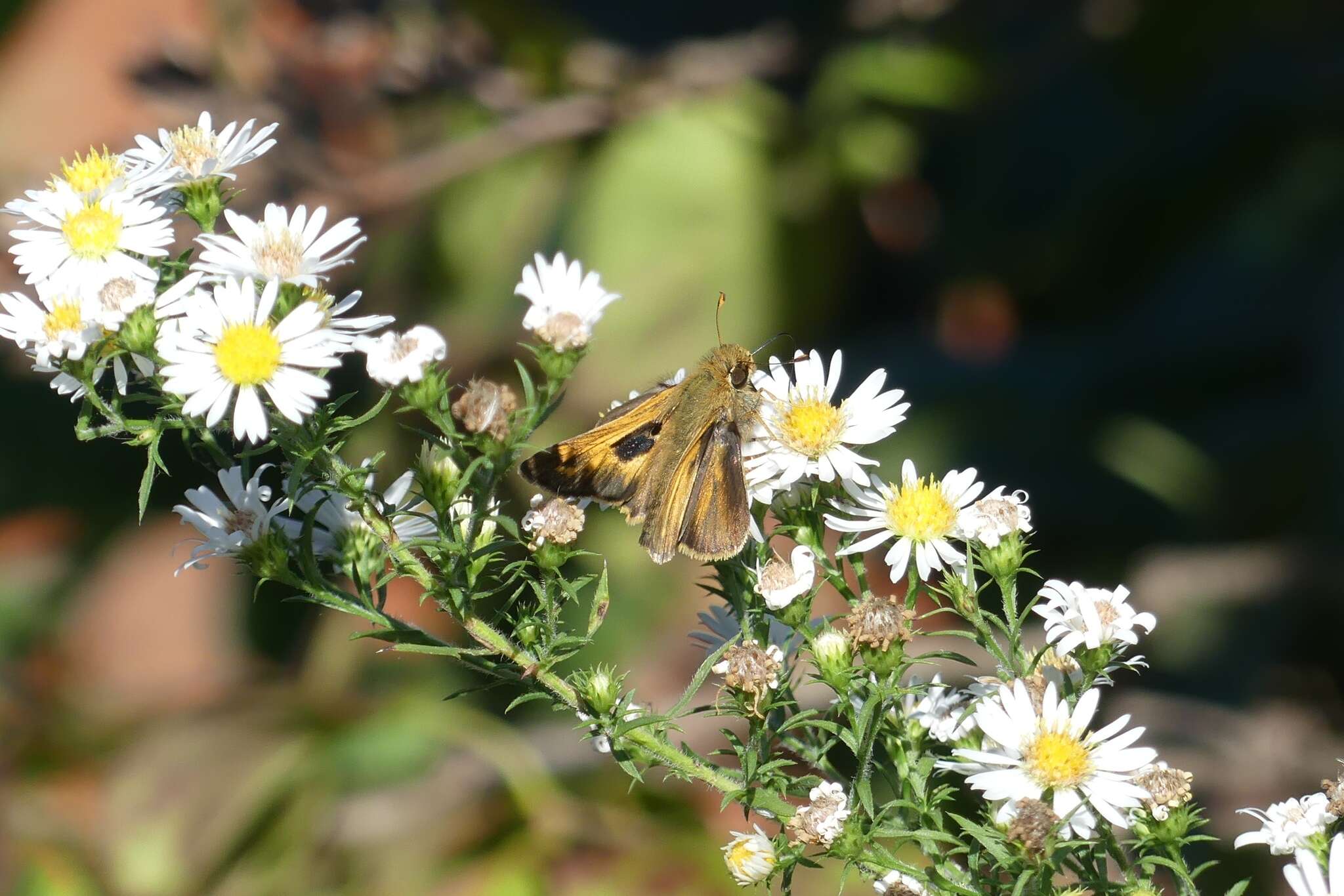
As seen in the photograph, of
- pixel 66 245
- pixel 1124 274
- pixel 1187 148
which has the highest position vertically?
pixel 1187 148

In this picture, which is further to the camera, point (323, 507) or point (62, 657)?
point (62, 657)

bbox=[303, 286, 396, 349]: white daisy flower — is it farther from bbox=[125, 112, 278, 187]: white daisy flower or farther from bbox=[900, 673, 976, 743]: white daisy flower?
bbox=[900, 673, 976, 743]: white daisy flower

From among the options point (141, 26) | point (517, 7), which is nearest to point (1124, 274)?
point (517, 7)

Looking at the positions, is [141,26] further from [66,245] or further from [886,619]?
[886,619]

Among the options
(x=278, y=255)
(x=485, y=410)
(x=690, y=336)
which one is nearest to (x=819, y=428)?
(x=485, y=410)

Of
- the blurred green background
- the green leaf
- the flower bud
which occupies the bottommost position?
the green leaf

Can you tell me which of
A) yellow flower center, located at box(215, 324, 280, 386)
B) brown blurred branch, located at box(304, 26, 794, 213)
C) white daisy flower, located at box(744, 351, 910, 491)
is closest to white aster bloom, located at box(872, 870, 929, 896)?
white daisy flower, located at box(744, 351, 910, 491)

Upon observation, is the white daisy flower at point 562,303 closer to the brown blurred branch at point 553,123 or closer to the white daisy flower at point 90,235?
the white daisy flower at point 90,235
